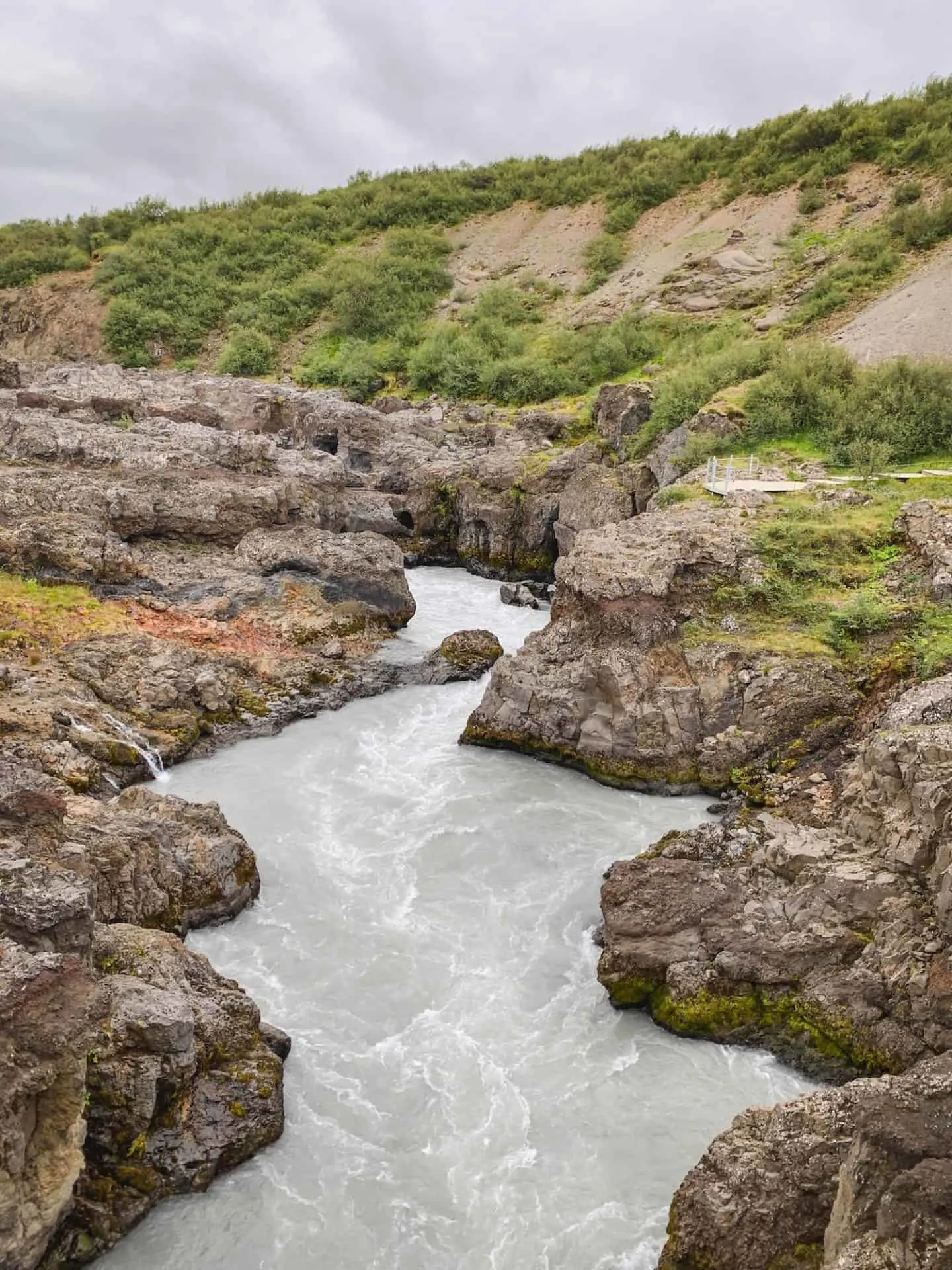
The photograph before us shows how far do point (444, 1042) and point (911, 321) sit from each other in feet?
99.9

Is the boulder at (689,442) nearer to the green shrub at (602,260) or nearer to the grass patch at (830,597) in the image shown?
the grass patch at (830,597)

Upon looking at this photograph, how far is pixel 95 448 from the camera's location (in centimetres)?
2545

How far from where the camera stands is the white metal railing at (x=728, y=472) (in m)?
21.4

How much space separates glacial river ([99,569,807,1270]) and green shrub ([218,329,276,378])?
41.3 m

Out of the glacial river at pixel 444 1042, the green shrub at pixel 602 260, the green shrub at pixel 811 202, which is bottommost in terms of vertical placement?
the glacial river at pixel 444 1042

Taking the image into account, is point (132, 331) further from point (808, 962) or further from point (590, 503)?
point (808, 962)

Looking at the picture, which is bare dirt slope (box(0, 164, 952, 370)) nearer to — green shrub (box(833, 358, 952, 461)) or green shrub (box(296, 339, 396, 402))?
green shrub (box(296, 339, 396, 402))

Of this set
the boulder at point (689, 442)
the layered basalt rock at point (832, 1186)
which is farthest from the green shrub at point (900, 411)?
the layered basalt rock at point (832, 1186)

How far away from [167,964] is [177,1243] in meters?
2.52

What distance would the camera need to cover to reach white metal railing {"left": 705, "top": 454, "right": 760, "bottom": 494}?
2144 cm

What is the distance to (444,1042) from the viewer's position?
1002 cm

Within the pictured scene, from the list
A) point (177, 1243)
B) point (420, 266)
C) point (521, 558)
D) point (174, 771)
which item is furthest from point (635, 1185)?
point (420, 266)

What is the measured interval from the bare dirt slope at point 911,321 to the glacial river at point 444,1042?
21458 mm

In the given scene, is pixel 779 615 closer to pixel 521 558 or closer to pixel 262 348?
pixel 521 558
